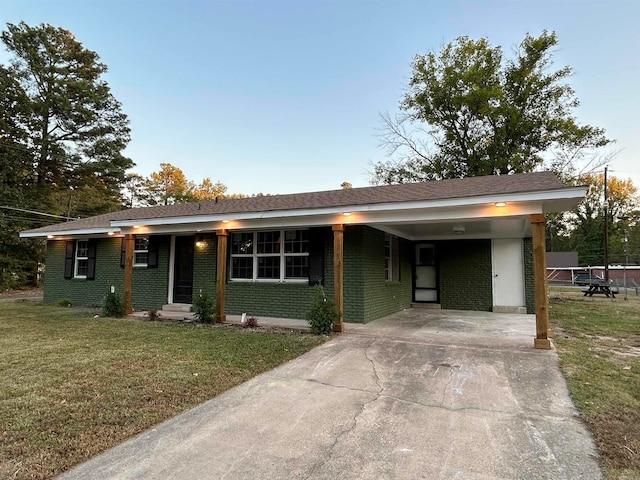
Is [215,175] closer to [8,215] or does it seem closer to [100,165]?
[100,165]

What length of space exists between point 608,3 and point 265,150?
14885 mm

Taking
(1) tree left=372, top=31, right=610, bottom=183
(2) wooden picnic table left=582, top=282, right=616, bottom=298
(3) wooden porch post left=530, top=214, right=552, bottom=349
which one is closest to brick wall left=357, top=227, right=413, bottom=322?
(3) wooden porch post left=530, top=214, right=552, bottom=349

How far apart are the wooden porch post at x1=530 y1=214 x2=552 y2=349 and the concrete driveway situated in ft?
1.54

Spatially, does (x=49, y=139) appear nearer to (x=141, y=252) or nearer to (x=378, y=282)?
(x=141, y=252)

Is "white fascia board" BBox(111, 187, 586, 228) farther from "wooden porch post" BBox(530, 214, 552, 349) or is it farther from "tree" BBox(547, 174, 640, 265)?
"tree" BBox(547, 174, 640, 265)

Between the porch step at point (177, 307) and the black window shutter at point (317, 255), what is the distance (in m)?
3.99

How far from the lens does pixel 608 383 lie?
4.09 meters

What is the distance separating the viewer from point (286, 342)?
6129 mm

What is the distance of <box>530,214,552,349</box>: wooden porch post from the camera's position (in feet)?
18.5

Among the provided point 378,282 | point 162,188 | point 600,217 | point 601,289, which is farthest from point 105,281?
point 600,217

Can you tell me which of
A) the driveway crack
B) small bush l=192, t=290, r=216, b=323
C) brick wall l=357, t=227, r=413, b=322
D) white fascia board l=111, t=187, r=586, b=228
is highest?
white fascia board l=111, t=187, r=586, b=228

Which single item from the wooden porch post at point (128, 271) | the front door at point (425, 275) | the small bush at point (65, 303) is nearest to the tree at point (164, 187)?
the small bush at point (65, 303)

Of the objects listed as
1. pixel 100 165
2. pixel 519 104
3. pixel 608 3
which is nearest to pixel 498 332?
pixel 608 3

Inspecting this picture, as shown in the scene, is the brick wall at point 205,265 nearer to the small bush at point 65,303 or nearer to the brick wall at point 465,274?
the small bush at point 65,303
